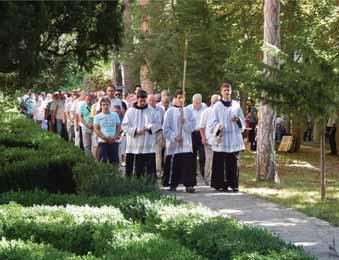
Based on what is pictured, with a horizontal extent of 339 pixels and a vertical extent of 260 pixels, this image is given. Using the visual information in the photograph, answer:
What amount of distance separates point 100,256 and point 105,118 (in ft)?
28.3

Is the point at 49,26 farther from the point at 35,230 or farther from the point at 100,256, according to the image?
the point at 100,256

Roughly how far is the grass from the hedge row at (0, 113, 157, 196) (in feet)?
10.2

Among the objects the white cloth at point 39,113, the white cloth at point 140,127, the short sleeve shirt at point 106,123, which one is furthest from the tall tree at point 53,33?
the white cloth at point 39,113

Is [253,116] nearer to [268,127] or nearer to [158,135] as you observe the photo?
[268,127]

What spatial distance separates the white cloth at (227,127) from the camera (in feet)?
42.9

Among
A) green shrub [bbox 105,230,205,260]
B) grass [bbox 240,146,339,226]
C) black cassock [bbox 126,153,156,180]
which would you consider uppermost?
black cassock [bbox 126,153,156,180]

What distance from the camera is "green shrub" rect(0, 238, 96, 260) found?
5.16 m

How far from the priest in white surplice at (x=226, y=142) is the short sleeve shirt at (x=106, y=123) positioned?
2208mm

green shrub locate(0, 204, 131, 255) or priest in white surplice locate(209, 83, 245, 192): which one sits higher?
priest in white surplice locate(209, 83, 245, 192)

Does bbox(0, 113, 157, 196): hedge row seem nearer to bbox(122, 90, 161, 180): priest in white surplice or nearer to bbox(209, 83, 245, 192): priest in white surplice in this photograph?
bbox(122, 90, 161, 180): priest in white surplice

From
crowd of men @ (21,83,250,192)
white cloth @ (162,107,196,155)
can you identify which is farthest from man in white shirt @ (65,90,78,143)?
white cloth @ (162,107,196,155)

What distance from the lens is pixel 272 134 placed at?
1531 cm

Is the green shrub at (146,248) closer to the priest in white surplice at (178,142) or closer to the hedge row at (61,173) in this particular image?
the hedge row at (61,173)

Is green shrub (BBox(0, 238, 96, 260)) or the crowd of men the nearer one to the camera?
green shrub (BBox(0, 238, 96, 260))
